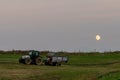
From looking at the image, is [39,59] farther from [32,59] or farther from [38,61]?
[32,59]

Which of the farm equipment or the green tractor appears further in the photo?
the farm equipment

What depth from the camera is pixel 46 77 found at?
48219 mm

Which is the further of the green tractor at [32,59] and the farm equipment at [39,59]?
the farm equipment at [39,59]

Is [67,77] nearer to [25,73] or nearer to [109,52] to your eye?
[25,73]

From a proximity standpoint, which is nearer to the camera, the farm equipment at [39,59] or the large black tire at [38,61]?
the large black tire at [38,61]

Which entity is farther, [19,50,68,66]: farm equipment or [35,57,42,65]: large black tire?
[19,50,68,66]: farm equipment

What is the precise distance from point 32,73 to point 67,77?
418cm

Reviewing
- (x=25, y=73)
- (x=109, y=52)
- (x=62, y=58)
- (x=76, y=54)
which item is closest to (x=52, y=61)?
(x=62, y=58)

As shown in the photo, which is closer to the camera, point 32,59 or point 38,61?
point 38,61

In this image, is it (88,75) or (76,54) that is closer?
(88,75)

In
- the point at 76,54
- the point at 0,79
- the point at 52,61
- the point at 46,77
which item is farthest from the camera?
the point at 76,54

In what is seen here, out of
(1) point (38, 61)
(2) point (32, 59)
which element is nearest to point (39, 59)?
(1) point (38, 61)

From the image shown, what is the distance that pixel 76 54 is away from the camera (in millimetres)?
113000

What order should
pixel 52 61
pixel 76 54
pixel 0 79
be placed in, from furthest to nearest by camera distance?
pixel 76 54
pixel 52 61
pixel 0 79
